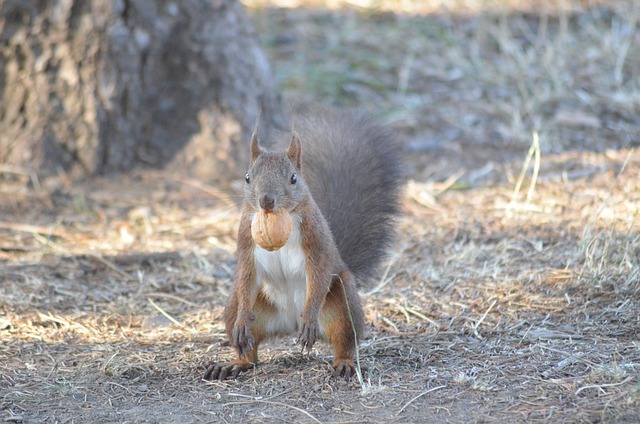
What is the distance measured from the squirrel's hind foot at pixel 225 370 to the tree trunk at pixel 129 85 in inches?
88.1

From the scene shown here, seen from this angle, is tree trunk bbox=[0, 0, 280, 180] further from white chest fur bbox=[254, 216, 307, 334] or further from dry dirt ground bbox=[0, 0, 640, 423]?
white chest fur bbox=[254, 216, 307, 334]

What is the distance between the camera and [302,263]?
274 centimetres

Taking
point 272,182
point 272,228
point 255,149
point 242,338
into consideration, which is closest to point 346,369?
point 242,338

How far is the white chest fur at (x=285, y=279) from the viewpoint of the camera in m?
2.74

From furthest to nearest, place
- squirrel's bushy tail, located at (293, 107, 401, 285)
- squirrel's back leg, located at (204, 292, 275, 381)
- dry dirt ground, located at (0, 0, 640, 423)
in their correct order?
1. squirrel's bushy tail, located at (293, 107, 401, 285)
2. squirrel's back leg, located at (204, 292, 275, 381)
3. dry dirt ground, located at (0, 0, 640, 423)

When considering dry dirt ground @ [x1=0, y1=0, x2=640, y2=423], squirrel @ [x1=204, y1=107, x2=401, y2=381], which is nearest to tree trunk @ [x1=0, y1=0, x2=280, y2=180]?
dry dirt ground @ [x1=0, y1=0, x2=640, y2=423]

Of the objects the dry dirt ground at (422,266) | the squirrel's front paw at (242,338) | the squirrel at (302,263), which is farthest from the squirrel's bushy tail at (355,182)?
the squirrel's front paw at (242,338)

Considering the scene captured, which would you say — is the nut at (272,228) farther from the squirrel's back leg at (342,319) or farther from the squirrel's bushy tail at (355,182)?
the squirrel's bushy tail at (355,182)

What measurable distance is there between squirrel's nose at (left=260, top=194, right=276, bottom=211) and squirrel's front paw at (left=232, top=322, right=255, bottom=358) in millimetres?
403

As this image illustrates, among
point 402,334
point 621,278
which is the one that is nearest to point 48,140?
point 402,334

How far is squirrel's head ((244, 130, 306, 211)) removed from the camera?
8.54 feet

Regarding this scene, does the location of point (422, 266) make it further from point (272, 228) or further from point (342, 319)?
point (272, 228)

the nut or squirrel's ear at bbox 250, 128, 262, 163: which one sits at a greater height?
squirrel's ear at bbox 250, 128, 262, 163

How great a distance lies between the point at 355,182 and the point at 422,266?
0.77 meters
